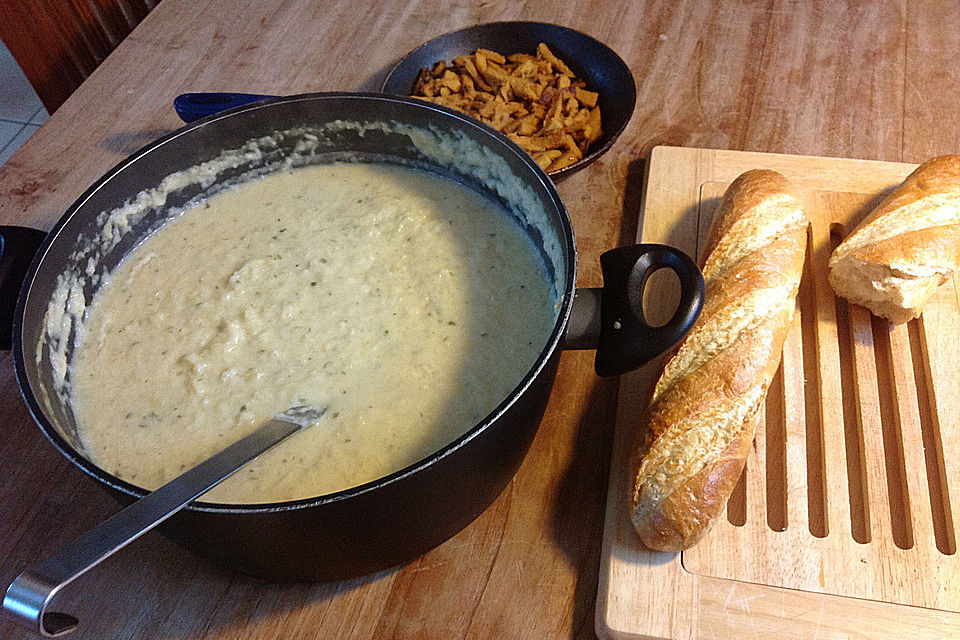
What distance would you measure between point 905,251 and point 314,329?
30.7 inches

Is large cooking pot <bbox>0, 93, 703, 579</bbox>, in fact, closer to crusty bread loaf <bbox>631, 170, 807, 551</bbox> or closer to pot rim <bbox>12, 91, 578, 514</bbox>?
pot rim <bbox>12, 91, 578, 514</bbox>

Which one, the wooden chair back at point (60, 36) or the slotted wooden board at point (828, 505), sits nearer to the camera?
the slotted wooden board at point (828, 505)

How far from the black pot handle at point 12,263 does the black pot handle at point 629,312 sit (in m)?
0.66

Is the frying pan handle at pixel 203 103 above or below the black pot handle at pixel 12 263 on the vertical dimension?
below

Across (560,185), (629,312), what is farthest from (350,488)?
(560,185)

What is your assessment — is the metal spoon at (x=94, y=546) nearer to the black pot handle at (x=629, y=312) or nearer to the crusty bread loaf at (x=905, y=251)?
the black pot handle at (x=629, y=312)

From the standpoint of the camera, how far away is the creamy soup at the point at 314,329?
0.82 m

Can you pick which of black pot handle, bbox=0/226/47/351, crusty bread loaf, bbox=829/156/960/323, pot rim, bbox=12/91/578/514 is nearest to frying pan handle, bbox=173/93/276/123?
pot rim, bbox=12/91/578/514

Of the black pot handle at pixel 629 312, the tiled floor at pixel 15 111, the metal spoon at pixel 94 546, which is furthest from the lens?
the tiled floor at pixel 15 111

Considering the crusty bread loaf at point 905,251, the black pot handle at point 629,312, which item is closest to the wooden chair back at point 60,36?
the black pot handle at point 629,312

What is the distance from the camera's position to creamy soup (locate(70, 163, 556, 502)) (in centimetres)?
82

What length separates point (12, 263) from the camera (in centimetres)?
90

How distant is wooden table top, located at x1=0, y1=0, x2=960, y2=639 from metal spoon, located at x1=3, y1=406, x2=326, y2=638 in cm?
25

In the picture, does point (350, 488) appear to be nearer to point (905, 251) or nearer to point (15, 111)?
point (905, 251)
